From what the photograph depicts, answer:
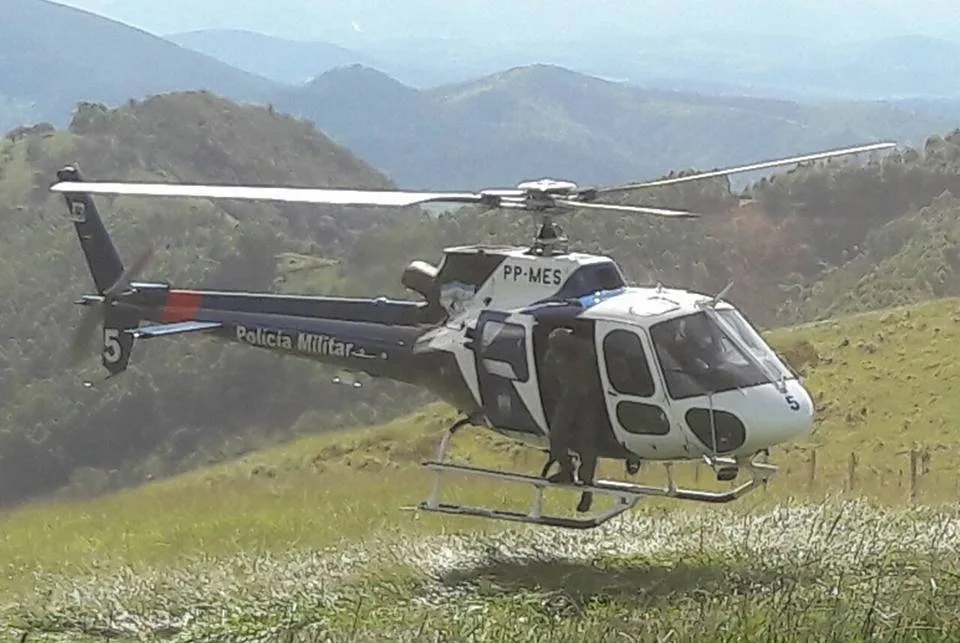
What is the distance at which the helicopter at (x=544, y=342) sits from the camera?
9.99 meters

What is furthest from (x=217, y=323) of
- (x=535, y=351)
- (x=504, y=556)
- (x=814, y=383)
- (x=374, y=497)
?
(x=814, y=383)

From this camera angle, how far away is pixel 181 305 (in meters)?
14.1

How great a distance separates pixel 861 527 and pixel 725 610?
3851 millimetres

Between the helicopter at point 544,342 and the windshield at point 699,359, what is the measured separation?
0.03 feet

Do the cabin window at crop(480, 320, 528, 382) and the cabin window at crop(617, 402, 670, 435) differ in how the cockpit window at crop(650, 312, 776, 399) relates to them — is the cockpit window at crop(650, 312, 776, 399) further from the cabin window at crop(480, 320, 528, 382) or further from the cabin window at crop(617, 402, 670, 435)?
the cabin window at crop(480, 320, 528, 382)

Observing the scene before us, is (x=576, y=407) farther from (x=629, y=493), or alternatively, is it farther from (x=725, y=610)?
(x=725, y=610)

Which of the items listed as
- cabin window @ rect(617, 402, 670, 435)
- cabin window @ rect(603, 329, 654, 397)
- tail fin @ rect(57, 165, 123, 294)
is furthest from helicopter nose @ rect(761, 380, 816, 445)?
tail fin @ rect(57, 165, 123, 294)

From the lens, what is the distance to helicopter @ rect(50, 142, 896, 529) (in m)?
9.99

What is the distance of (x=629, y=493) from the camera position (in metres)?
10.3

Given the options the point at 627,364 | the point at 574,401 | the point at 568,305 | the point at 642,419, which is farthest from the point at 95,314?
the point at 642,419

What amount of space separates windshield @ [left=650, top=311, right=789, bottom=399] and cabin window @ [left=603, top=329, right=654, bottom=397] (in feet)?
0.44

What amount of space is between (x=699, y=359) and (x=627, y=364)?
1.85 feet

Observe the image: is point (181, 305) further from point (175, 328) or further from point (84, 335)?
point (84, 335)

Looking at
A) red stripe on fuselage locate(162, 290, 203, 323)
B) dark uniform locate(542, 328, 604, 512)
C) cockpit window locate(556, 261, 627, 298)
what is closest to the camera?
dark uniform locate(542, 328, 604, 512)
